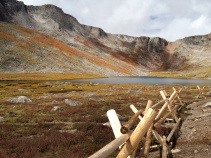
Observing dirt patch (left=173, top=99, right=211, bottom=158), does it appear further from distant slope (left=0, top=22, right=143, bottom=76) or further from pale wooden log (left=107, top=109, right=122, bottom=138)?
distant slope (left=0, top=22, right=143, bottom=76)

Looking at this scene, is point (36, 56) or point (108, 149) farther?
point (36, 56)

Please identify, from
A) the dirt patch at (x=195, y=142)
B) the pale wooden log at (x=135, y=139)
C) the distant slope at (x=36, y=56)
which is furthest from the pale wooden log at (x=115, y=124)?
the distant slope at (x=36, y=56)

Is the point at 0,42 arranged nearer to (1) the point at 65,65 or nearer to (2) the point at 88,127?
(1) the point at 65,65

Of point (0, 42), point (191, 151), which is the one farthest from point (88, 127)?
point (0, 42)

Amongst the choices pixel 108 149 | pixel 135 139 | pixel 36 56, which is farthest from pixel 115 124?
pixel 36 56

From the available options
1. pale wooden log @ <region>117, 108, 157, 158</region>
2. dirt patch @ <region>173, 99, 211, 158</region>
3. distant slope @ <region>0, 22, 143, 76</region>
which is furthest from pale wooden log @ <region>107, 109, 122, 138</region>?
distant slope @ <region>0, 22, 143, 76</region>

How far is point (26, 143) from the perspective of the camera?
856cm

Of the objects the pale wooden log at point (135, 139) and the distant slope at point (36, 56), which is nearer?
the pale wooden log at point (135, 139)

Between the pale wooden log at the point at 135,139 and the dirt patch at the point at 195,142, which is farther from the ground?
the pale wooden log at the point at 135,139

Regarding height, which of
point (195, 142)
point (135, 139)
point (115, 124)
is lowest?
point (195, 142)

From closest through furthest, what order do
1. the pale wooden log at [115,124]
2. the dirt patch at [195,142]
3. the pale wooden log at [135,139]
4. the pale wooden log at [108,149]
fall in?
the pale wooden log at [108,149], the pale wooden log at [135,139], the pale wooden log at [115,124], the dirt patch at [195,142]

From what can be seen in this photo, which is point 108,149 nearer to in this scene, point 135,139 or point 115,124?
point 135,139

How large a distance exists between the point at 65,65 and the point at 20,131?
12535cm

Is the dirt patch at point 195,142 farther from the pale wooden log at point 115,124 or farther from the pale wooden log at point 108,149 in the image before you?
the pale wooden log at point 108,149
